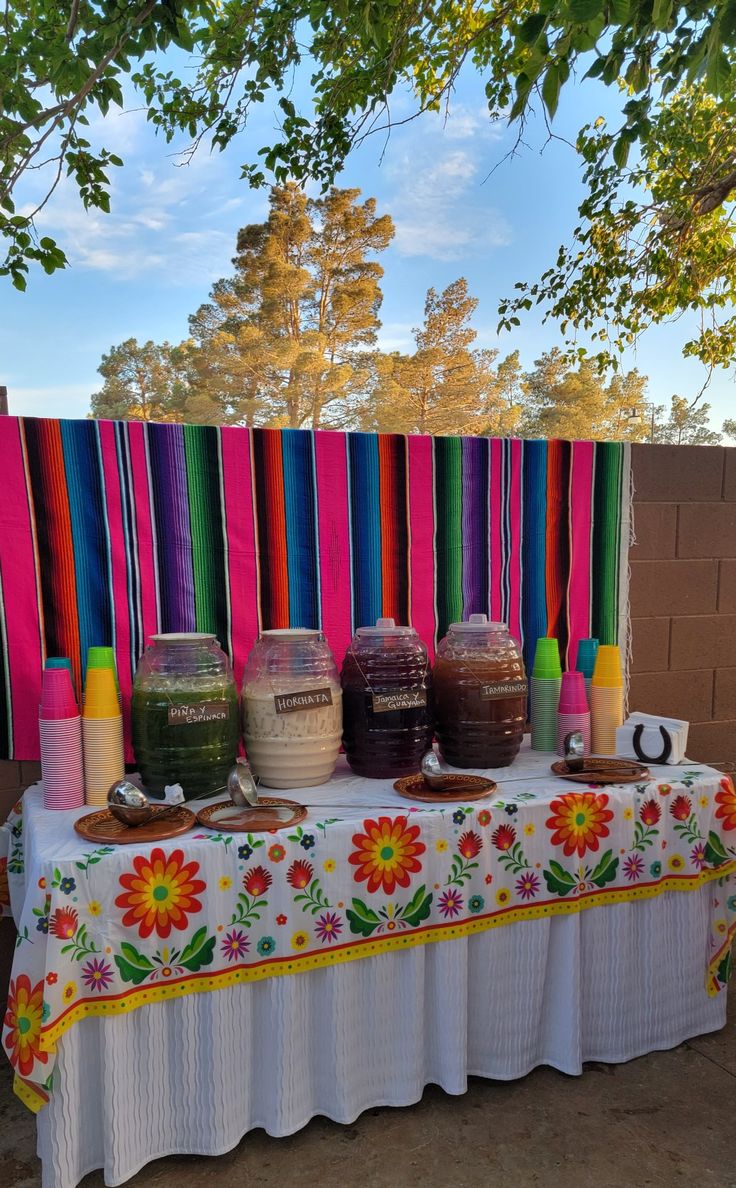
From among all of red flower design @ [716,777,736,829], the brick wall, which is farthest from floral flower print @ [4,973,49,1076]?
the brick wall

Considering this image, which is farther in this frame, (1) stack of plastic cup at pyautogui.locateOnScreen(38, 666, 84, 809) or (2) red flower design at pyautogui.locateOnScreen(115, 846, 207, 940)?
(1) stack of plastic cup at pyautogui.locateOnScreen(38, 666, 84, 809)

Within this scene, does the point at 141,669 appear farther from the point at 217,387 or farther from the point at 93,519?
the point at 217,387

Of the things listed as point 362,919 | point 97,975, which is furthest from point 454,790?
point 97,975

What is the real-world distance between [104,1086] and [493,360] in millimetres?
28151

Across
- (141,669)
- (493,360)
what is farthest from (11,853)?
(493,360)

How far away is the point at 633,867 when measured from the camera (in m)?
1.73

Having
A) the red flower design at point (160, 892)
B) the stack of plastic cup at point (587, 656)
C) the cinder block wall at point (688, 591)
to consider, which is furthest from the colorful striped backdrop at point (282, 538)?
the red flower design at point (160, 892)

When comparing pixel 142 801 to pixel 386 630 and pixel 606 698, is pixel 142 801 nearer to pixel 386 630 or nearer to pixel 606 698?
pixel 386 630

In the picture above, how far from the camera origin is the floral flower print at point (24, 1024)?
4.04 ft

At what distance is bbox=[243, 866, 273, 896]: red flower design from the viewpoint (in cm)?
143

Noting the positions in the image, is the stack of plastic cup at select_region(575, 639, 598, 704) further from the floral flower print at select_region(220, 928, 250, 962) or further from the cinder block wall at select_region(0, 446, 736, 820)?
the floral flower print at select_region(220, 928, 250, 962)

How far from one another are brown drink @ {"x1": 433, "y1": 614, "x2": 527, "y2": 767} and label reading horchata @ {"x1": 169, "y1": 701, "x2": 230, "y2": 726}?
58 cm

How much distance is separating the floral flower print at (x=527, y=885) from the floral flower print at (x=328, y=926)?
43 cm

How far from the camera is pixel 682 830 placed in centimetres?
178
